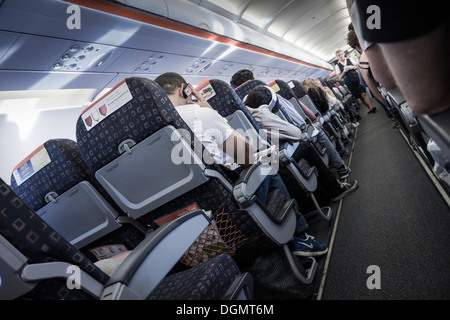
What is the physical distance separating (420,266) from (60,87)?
15.3 feet

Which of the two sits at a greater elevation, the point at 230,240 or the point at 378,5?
the point at 378,5

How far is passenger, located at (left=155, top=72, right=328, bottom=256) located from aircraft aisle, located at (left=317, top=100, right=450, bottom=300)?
0.20 metres

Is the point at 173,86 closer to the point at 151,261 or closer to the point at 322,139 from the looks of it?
the point at 151,261

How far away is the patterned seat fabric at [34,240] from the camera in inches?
22.8

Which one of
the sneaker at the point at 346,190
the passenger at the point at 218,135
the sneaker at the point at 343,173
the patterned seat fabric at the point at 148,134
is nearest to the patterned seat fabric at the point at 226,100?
the passenger at the point at 218,135

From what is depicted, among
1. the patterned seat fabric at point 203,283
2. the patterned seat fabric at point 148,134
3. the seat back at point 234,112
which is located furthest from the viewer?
the seat back at point 234,112

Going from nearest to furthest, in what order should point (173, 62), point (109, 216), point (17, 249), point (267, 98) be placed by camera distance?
point (17, 249) → point (109, 216) → point (267, 98) → point (173, 62)

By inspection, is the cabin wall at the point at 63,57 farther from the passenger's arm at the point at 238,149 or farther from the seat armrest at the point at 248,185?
the seat armrest at the point at 248,185

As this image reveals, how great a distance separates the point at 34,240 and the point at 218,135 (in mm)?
1180

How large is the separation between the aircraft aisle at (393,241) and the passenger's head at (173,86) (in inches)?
61.3
